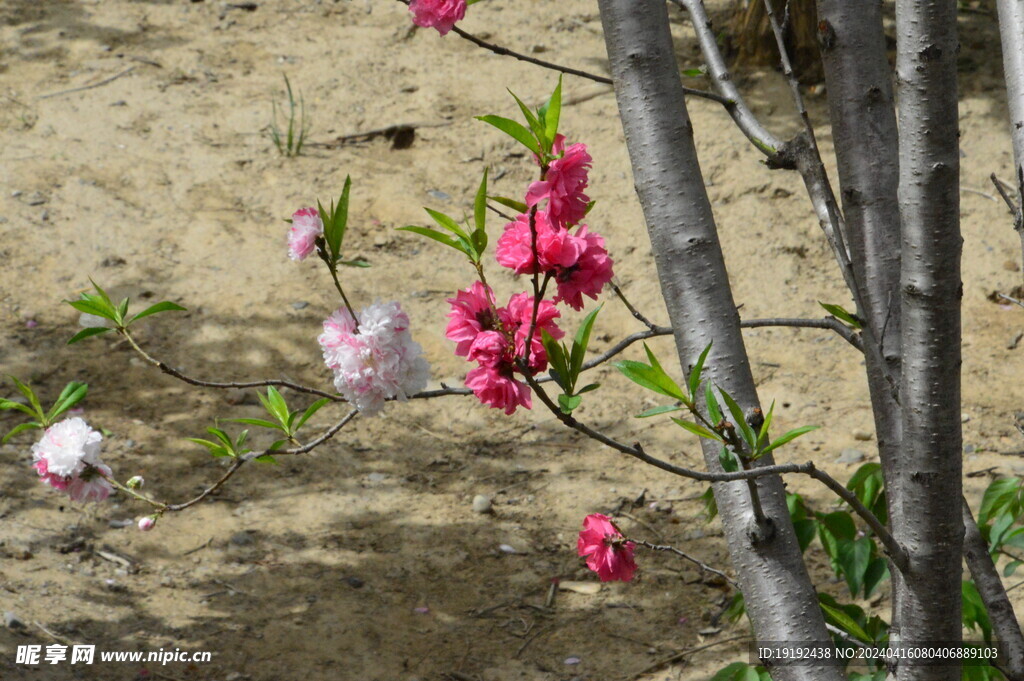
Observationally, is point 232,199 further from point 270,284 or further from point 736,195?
point 736,195

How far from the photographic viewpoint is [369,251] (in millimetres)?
4695

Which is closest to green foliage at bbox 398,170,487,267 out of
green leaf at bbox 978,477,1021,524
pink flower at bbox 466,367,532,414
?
pink flower at bbox 466,367,532,414

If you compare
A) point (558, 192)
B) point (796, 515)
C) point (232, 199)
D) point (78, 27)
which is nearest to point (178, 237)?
point (232, 199)

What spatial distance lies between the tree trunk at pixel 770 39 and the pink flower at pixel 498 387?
448 cm

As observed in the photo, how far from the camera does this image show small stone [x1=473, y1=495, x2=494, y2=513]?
3473mm

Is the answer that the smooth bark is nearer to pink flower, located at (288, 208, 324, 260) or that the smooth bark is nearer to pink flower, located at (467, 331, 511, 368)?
pink flower, located at (467, 331, 511, 368)

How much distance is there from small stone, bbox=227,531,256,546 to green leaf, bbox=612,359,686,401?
2.38 m

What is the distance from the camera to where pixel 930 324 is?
118cm

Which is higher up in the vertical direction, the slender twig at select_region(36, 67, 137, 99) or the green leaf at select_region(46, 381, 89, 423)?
the slender twig at select_region(36, 67, 137, 99)

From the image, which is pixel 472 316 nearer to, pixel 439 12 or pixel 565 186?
pixel 565 186

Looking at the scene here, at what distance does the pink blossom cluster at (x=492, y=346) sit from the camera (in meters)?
1.14

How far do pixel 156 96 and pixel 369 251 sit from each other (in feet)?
5.90

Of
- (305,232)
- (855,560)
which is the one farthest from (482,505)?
(305,232)

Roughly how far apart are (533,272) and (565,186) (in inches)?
4.3
